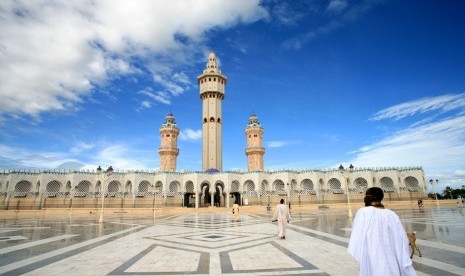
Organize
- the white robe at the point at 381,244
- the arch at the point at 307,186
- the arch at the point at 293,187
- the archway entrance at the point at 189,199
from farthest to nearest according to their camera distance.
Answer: the archway entrance at the point at 189,199
the arch at the point at 307,186
the arch at the point at 293,187
the white robe at the point at 381,244

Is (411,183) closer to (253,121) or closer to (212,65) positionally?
(253,121)

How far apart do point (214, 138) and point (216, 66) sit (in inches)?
812

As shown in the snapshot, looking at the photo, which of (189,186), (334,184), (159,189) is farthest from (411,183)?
(159,189)

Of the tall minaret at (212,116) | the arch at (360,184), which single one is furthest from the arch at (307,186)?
the tall minaret at (212,116)

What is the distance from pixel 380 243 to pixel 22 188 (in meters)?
63.3

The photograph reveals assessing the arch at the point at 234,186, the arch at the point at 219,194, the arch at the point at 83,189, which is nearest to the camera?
the arch at the point at 83,189

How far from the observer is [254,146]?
72.1 m

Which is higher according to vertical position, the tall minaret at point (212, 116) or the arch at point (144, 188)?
the tall minaret at point (212, 116)

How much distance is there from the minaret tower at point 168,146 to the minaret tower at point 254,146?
752 inches

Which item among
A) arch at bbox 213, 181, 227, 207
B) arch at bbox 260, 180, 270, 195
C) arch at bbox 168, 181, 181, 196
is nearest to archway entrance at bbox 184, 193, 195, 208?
arch at bbox 168, 181, 181, 196

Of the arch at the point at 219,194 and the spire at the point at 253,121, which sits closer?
the arch at the point at 219,194

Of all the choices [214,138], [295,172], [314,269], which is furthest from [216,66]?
[314,269]

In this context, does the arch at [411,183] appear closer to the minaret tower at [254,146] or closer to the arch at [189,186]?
the minaret tower at [254,146]

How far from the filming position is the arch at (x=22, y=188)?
1949 inches
